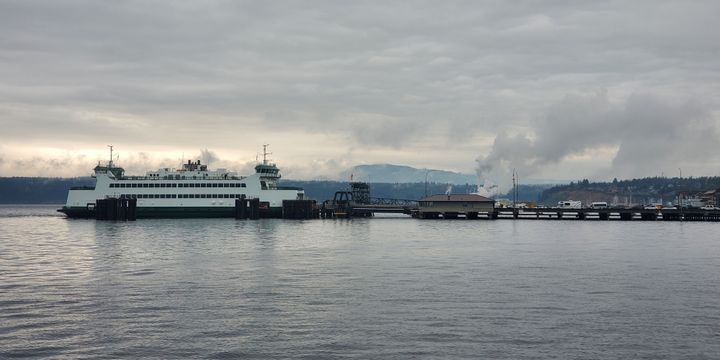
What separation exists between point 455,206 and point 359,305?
138m

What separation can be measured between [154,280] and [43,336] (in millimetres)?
17132

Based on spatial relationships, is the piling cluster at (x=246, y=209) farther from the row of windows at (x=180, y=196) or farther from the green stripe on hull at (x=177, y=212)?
the row of windows at (x=180, y=196)

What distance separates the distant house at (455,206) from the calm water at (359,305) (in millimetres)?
103332

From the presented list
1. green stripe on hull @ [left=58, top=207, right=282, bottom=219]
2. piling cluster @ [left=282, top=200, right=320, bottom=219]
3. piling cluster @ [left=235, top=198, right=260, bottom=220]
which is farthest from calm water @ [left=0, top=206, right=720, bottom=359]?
piling cluster @ [left=282, top=200, right=320, bottom=219]

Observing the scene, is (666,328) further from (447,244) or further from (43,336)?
(447,244)

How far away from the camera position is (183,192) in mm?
158125

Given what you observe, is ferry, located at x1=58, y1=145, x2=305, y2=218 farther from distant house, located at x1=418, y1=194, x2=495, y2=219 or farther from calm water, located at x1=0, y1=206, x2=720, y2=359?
calm water, located at x1=0, y1=206, x2=720, y2=359

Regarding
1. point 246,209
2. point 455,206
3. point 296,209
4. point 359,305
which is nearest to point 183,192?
point 246,209

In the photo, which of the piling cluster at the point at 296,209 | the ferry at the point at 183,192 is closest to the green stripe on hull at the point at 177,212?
the ferry at the point at 183,192

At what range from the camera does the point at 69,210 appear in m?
163

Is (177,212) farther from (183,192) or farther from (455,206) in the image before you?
(455,206)

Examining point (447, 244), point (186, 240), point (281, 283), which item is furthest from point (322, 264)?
point (186, 240)

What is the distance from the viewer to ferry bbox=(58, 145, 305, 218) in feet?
519

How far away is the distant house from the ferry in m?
35.7
